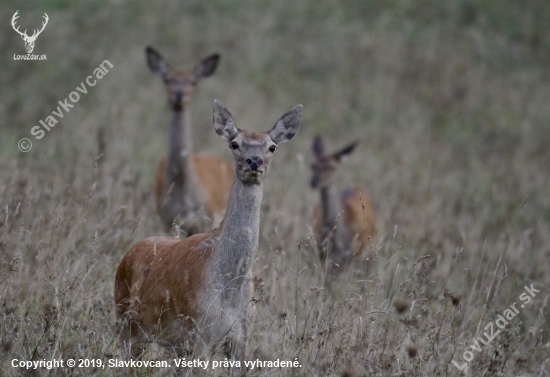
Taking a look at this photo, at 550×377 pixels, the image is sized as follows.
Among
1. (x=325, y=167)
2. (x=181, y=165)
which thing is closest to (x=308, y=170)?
(x=325, y=167)

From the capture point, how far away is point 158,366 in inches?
169

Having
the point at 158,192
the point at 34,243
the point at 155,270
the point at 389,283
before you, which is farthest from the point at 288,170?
the point at 155,270

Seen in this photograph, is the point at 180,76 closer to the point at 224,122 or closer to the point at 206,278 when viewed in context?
the point at 224,122

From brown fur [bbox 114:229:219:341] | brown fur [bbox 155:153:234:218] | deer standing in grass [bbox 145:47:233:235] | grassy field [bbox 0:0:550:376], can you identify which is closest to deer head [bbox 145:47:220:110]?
deer standing in grass [bbox 145:47:233:235]

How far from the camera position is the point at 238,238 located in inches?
182

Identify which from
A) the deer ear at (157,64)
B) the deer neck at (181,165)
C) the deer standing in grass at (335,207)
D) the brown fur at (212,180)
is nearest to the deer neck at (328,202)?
the deer standing in grass at (335,207)

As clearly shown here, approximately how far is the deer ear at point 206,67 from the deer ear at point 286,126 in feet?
14.3

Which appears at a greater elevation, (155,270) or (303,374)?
(155,270)

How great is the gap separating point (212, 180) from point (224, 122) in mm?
4036

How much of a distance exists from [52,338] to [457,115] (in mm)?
11286

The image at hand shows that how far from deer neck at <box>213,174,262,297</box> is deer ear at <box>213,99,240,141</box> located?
453 mm

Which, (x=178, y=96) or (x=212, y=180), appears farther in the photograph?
(x=212, y=180)

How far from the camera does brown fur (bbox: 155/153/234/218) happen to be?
28.4 feet

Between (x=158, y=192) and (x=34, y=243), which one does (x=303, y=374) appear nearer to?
(x=34, y=243)
